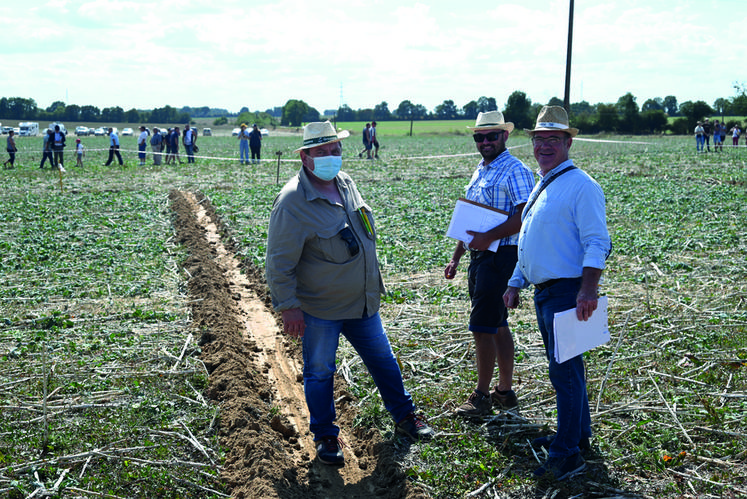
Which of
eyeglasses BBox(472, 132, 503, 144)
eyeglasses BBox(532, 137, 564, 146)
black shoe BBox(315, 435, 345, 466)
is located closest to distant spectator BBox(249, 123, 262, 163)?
eyeglasses BBox(472, 132, 503, 144)

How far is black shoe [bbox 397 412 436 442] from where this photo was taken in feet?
15.9

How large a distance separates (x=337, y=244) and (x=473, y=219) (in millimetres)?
1170

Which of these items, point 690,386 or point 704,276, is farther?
point 704,276

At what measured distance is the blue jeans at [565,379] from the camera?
13.5ft

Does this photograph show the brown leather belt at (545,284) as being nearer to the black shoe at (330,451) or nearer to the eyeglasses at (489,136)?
the eyeglasses at (489,136)

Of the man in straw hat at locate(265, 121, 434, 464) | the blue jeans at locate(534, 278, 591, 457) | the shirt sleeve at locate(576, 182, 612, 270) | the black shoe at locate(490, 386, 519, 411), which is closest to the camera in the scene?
the shirt sleeve at locate(576, 182, 612, 270)

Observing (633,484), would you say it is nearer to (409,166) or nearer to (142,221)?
(142,221)

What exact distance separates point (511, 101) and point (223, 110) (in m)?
146

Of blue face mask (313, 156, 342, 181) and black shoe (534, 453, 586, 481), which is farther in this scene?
blue face mask (313, 156, 342, 181)

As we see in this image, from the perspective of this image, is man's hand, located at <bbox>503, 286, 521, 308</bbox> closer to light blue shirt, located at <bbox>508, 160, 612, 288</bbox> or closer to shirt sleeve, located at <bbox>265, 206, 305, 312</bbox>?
light blue shirt, located at <bbox>508, 160, 612, 288</bbox>

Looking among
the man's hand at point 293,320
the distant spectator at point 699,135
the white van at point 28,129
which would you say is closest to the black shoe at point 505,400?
the man's hand at point 293,320

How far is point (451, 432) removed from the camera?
4.90 meters

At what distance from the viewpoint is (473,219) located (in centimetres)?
500

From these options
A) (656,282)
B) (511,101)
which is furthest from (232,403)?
(511,101)
